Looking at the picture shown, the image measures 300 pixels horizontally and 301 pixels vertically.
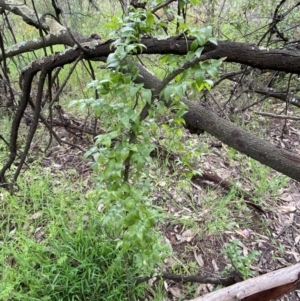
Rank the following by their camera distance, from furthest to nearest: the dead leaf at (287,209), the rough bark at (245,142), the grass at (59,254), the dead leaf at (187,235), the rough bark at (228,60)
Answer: the dead leaf at (287,209), the dead leaf at (187,235), the grass at (59,254), the rough bark at (245,142), the rough bark at (228,60)

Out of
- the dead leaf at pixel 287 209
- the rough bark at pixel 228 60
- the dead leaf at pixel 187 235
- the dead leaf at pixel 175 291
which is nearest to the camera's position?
the rough bark at pixel 228 60

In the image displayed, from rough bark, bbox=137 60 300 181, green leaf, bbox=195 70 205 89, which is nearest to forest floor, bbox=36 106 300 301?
rough bark, bbox=137 60 300 181

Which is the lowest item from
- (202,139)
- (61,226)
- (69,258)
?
(69,258)

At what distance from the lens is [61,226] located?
2.20 meters

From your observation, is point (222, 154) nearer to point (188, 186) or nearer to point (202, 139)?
point (202, 139)

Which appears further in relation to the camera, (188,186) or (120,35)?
(188,186)

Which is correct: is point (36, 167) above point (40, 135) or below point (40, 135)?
below

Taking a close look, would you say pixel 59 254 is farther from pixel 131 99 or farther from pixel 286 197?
pixel 286 197

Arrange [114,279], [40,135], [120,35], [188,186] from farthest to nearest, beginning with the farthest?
[40,135] → [188,186] → [114,279] → [120,35]

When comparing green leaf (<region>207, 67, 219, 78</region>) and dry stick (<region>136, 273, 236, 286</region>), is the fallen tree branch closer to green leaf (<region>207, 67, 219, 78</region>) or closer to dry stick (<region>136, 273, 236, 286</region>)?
dry stick (<region>136, 273, 236, 286</region>)

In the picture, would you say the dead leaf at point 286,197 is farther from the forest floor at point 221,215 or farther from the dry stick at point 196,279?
the dry stick at point 196,279

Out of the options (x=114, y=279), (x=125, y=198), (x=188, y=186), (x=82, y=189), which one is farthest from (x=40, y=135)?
(x=125, y=198)

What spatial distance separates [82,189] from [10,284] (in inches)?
35.4

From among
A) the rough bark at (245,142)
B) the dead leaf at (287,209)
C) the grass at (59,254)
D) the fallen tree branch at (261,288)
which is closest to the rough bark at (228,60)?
the rough bark at (245,142)
